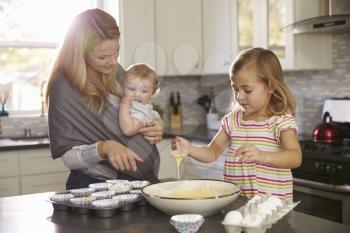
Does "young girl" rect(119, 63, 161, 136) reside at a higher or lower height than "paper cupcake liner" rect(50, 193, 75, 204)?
higher

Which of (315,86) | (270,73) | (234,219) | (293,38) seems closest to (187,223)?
(234,219)

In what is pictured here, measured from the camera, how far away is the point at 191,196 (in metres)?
1.49

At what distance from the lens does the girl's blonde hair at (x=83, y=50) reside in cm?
197

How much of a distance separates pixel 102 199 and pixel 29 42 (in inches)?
114

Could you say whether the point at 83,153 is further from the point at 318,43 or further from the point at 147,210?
the point at 318,43

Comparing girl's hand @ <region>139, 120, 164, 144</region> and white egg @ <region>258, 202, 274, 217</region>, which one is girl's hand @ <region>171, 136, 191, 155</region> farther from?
white egg @ <region>258, 202, 274, 217</region>

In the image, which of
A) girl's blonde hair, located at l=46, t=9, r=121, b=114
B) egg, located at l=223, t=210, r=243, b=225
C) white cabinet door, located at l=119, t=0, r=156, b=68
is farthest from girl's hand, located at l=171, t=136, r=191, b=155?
white cabinet door, located at l=119, t=0, r=156, b=68

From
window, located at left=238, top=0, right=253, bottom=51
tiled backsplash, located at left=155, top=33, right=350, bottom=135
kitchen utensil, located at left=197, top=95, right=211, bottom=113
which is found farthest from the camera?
kitchen utensil, located at left=197, top=95, right=211, bottom=113

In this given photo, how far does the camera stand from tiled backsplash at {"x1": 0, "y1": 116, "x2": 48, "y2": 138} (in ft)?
12.9

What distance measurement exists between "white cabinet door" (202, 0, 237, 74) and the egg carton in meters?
2.53

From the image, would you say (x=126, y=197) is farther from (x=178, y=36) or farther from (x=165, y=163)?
(x=178, y=36)

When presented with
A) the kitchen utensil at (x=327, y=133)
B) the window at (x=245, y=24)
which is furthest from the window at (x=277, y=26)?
A: the kitchen utensil at (x=327, y=133)

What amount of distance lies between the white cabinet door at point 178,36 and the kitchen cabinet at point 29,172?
1114 mm

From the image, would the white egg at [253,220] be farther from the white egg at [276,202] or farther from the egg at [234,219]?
the white egg at [276,202]
